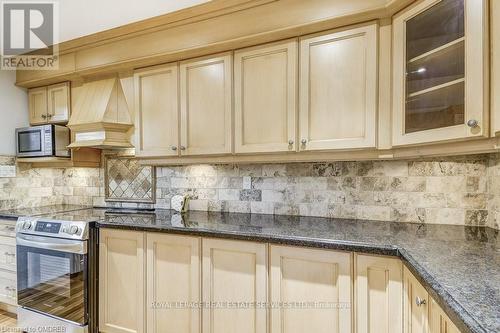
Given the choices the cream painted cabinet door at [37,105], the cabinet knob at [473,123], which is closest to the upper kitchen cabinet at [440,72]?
the cabinet knob at [473,123]

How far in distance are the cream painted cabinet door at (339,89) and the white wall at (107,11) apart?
822mm

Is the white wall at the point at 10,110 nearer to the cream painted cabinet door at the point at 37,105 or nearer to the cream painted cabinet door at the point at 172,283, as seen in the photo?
the cream painted cabinet door at the point at 37,105

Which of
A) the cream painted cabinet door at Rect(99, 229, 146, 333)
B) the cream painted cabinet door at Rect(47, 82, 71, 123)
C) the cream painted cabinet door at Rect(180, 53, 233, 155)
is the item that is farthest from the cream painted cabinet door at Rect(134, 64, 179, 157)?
the cream painted cabinet door at Rect(47, 82, 71, 123)

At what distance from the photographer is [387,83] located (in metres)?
1.64

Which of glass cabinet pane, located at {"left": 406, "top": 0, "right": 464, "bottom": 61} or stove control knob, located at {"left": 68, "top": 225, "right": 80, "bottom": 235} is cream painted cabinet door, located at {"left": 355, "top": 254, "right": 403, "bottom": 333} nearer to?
glass cabinet pane, located at {"left": 406, "top": 0, "right": 464, "bottom": 61}

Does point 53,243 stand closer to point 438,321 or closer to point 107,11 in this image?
point 107,11

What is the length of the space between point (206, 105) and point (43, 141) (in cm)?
165

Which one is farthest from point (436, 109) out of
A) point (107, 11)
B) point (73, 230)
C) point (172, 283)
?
point (73, 230)

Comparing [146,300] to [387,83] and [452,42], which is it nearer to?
[387,83]

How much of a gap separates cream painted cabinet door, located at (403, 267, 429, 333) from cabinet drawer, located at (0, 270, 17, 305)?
9.56 feet

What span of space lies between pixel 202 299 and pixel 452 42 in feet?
6.17

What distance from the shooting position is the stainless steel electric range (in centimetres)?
208

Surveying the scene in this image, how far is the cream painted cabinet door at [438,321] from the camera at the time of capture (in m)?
0.89

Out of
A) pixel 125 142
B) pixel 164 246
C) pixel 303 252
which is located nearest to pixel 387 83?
pixel 303 252
